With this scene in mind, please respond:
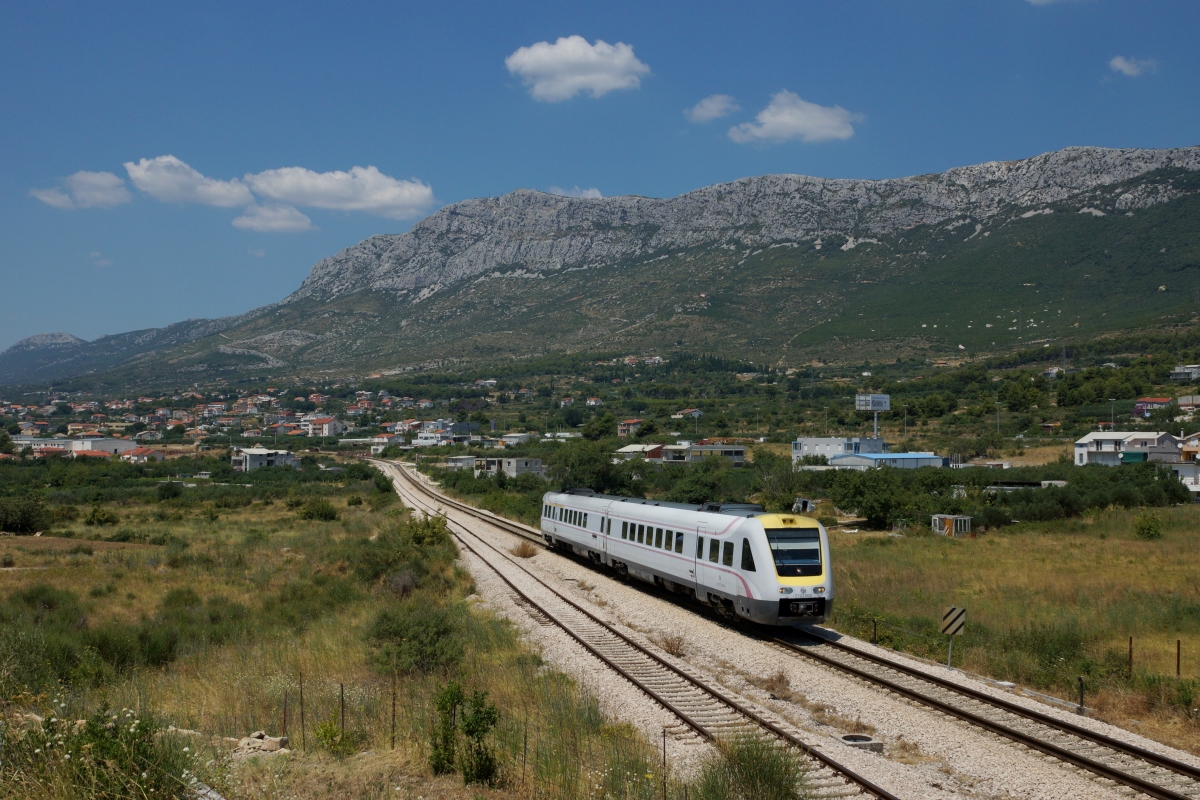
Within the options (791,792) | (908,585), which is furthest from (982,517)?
(791,792)

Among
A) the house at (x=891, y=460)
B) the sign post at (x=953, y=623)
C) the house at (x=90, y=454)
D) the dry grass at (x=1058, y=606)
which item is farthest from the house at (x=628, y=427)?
the sign post at (x=953, y=623)

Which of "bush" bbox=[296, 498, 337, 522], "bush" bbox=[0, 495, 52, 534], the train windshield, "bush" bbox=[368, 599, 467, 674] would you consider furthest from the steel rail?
"bush" bbox=[0, 495, 52, 534]

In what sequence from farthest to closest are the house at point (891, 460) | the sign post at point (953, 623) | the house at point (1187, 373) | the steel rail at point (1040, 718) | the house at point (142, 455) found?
1. the house at point (1187, 373)
2. the house at point (142, 455)
3. the house at point (891, 460)
4. the sign post at point (953, 623)
5. the steel rail at point (1040, 718)

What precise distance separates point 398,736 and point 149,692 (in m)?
5.18

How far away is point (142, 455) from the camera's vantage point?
10369 cm

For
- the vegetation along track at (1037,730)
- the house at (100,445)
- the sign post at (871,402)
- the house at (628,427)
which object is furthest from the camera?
the house at (628,427)

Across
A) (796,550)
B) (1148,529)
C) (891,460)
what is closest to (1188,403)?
(891,460)

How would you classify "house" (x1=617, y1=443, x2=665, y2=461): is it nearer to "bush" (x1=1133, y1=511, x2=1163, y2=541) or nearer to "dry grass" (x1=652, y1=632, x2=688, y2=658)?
"bush" (x1=1133, y1=511, x2=1163, y2=541)

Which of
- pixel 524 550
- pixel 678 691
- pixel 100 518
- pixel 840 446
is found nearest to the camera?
pixel 678 691

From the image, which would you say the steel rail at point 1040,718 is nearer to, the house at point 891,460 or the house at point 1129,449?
the house at point 891,460

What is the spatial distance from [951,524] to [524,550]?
23.5 metres

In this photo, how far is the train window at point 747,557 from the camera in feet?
54.6

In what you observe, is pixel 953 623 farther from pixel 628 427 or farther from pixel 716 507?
pixel 628 427

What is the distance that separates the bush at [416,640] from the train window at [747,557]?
18.7 ft
